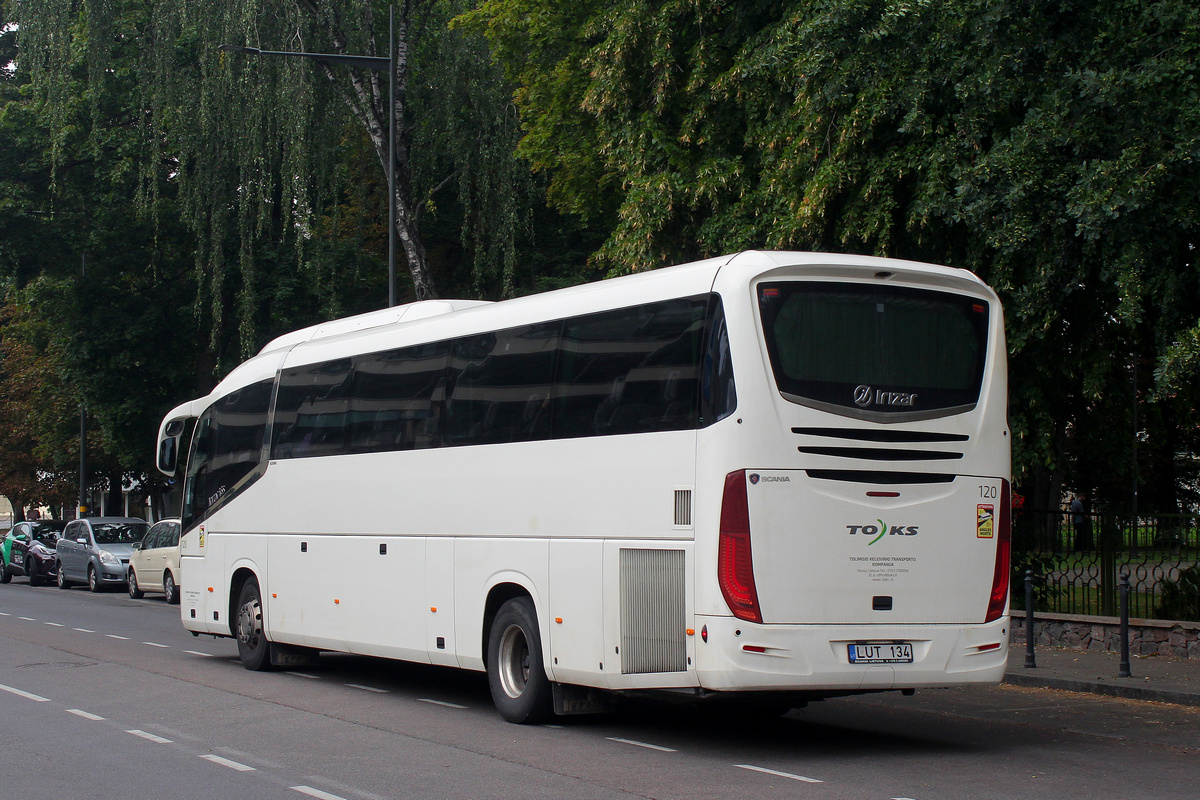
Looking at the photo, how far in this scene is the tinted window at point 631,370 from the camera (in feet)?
30.7

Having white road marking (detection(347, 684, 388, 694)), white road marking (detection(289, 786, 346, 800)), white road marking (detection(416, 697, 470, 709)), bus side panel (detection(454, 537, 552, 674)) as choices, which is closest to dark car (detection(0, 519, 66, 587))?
white road marking (detection(347, 684, 388, 694))

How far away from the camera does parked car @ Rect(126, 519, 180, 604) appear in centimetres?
2797

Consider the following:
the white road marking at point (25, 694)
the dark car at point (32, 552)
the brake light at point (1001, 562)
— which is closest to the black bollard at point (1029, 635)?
the brake light at point (1001, 562)

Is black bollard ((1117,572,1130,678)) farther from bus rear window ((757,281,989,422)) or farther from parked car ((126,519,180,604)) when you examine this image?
parked car ((126,519,180,604))

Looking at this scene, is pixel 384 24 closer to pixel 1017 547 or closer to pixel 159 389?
pixel 159 389

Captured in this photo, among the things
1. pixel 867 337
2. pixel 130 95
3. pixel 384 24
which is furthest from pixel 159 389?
pixel 867 337

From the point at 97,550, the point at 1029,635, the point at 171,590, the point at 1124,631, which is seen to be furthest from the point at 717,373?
the point at 97,550

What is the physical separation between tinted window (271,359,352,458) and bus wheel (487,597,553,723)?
3.34 metres

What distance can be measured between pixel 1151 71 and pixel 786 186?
16.7ft

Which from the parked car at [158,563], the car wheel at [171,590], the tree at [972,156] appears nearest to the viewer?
the tree at [972,156]

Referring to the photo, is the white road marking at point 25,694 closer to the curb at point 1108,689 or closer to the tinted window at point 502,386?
the tinted window at point 502,386

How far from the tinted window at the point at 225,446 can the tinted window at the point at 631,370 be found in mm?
5918

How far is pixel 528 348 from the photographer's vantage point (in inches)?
432

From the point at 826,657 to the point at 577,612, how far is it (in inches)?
78.8
